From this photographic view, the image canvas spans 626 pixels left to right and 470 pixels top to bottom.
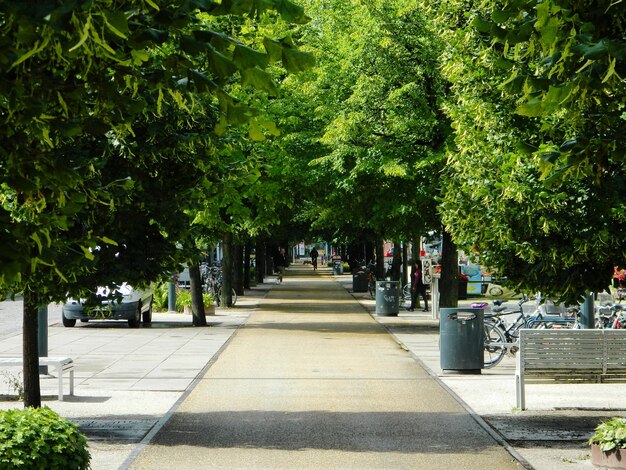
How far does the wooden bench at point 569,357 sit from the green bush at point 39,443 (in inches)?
238

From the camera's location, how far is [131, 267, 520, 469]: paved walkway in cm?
962

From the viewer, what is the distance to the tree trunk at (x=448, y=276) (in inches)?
1013

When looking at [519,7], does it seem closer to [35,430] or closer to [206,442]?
[35,430]

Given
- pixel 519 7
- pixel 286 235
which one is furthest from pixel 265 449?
pixel 286 235

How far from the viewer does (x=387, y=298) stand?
3209cm

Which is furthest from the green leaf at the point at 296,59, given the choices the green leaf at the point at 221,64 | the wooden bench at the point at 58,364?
the wooden bench at the point at 58,364

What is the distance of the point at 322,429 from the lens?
36.9 ft

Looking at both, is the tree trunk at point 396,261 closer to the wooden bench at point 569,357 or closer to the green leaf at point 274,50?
the wooden bench at point 569,357

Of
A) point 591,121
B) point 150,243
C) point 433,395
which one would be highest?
point 591,121

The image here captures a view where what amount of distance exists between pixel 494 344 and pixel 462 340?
3.12 ft

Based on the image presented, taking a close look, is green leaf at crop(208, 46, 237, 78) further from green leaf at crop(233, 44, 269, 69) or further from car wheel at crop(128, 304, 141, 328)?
car wheel at crop(128, 304, 141, 328)

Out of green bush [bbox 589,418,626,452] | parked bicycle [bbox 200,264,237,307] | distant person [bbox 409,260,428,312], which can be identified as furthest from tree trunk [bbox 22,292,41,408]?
parked bicycle [bbox 200,264,237,307]

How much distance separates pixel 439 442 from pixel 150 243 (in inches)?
140

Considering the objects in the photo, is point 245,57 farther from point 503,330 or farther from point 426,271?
point 426,271
